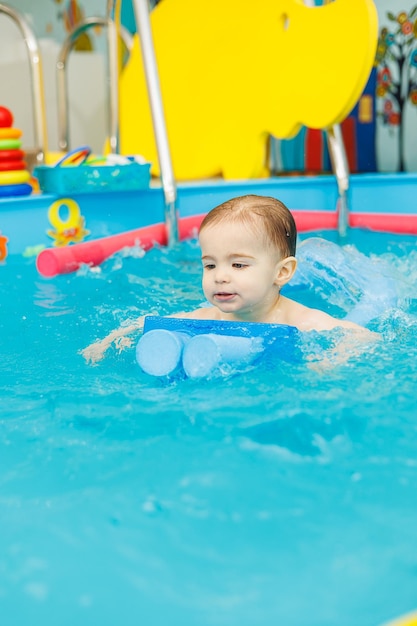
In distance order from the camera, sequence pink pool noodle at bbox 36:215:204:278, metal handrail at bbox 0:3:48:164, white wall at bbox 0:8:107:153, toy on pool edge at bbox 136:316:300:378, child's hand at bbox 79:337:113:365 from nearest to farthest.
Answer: toy on pool edge at bbox 136:316:300:378
child's hand at bbox 79:337:113:365
pink pool noodle at bbox 36:215:204:278
metal handrail at bbox 0:3:48:164
white wall at bbox 0:8:107:153

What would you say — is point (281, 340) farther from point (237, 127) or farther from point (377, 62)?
point (377, 62)

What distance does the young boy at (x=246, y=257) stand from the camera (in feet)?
6.36

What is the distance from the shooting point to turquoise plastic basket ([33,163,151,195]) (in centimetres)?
381

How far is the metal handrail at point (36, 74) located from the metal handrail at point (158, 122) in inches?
49.5

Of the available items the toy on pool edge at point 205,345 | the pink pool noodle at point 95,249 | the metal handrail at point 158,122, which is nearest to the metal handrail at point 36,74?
the metal handrail at point 158,122

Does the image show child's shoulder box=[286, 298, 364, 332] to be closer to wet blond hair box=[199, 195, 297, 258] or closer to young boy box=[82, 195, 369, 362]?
young boy box=[82, 195, 369, 362]

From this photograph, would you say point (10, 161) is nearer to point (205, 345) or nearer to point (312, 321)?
point (312, 321)

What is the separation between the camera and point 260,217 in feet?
6.48

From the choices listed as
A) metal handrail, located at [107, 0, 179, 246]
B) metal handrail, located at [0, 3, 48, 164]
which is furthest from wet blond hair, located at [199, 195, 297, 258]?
metal handrail, located at [0, 3, 48, 164]

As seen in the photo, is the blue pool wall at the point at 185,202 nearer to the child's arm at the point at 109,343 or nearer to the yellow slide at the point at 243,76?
the yellow slide at the point at 243,76

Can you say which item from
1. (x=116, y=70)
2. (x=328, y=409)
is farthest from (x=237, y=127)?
(x=328, y=409)

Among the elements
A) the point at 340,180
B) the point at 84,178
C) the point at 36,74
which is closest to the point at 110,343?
the point at 84,178

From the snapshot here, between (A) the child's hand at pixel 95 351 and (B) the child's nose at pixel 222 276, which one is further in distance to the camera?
(A) the child's hand at pixel 95 351

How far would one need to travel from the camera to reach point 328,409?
5.29ft
